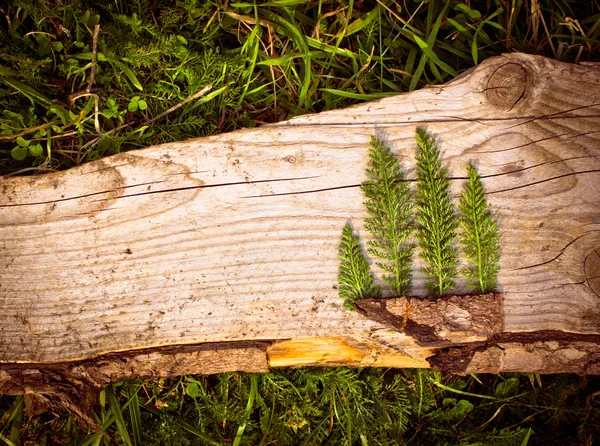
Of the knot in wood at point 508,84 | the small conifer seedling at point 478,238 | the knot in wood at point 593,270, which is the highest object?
the knot in wood at point 508,84

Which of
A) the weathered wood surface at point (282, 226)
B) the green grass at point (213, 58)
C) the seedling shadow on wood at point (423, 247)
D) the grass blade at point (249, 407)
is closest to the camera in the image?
the seedling shadow on wood at point (423, 247)

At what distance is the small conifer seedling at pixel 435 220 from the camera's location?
2.53 metres

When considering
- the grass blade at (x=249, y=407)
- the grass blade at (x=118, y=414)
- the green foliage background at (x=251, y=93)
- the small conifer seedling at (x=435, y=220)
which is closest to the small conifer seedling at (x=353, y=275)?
the small conifer seedling at (x=435, y=220)

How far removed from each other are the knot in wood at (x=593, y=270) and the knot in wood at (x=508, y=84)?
977 millimetres

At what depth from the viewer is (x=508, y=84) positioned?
2629mm

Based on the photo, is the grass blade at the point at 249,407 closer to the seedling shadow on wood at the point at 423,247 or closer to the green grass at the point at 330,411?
the green grass at the point at 330,411

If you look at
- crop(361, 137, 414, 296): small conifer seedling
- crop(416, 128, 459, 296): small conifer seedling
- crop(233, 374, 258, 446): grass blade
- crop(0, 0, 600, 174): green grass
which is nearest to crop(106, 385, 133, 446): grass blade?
crop(233, 374, 258, 446): grass blade

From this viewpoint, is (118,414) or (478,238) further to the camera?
(118,414)

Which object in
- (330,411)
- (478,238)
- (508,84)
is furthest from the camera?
(330,411)

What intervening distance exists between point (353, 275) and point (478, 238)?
2.39ft

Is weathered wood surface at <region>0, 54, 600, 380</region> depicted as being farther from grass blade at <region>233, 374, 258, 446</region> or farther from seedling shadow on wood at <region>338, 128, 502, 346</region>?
grass blade at <region>233, 374, 258, 446</region>

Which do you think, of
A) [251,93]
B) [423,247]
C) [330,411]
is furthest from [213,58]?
[330,411]

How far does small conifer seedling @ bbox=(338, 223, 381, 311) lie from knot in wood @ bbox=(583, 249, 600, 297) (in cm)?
120

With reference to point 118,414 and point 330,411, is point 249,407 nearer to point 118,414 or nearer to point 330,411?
point 330,411
